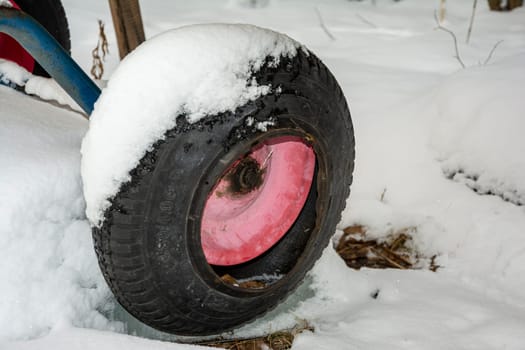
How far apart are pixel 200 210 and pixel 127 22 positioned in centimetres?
136

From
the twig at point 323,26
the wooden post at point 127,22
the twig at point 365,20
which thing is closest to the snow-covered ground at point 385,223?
the wooden post at point 127,22

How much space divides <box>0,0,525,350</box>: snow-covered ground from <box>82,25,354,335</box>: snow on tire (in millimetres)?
125

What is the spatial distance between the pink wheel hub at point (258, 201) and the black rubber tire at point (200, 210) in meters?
0.04

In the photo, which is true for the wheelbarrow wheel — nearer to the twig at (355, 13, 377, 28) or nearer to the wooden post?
the wooden post

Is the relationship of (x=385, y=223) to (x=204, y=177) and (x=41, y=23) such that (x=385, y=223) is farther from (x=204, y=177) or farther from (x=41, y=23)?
(x=41, y=23)

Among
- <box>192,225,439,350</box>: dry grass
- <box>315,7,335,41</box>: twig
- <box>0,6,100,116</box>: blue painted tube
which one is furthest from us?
<box>315,7,335,41</box>: twig

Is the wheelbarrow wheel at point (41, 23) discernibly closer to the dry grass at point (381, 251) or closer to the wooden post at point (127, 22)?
the wooden post at point (127, 22)

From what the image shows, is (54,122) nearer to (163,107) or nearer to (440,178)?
(163,107)

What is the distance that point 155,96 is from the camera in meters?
1.04

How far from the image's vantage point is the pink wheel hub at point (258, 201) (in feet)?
4.24

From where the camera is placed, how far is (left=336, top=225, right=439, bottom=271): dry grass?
1744 mm

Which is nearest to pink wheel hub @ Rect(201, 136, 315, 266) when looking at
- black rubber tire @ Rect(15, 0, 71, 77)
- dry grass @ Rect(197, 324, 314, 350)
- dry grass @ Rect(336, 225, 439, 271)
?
dry grass @ Rect(197, 324, 314, 350)

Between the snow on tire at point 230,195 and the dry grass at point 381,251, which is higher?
the snow on tire at point 230,195

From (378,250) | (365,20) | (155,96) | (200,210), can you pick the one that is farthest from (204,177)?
(365,20)
